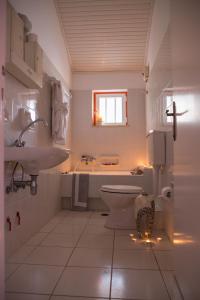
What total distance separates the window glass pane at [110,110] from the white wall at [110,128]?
0.69 ft

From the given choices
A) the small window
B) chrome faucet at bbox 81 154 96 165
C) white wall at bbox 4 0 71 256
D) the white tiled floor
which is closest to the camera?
the white tiled floor

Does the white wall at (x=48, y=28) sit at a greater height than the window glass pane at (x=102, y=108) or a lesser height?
greater

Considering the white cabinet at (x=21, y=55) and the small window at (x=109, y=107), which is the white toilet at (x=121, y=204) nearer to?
the white cabinet at (x=21, y=55)

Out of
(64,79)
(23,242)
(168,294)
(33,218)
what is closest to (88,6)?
(64,79)

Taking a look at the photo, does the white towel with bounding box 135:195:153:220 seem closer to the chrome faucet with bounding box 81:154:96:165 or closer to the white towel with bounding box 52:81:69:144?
the white towel with bounding box 52:81:69:144

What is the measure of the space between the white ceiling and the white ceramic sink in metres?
2.27

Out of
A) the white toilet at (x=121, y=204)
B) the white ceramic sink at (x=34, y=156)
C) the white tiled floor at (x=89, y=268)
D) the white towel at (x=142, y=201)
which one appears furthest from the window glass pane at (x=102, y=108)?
the white ceramic sink at (x=34, y=156)

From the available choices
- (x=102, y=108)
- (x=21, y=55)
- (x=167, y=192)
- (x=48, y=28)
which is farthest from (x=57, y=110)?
(x=167, y=192)

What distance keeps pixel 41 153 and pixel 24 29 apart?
3.45 ft

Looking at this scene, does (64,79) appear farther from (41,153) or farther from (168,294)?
(168,294)

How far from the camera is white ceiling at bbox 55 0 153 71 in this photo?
312cm

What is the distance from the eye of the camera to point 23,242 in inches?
82.9

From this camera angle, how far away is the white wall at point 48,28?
227 cm

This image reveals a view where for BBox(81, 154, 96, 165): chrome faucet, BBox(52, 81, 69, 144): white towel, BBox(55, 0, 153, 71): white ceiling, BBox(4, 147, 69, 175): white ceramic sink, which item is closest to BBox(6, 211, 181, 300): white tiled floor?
BBox(4, 147, 69, 175): white ceramic sink
